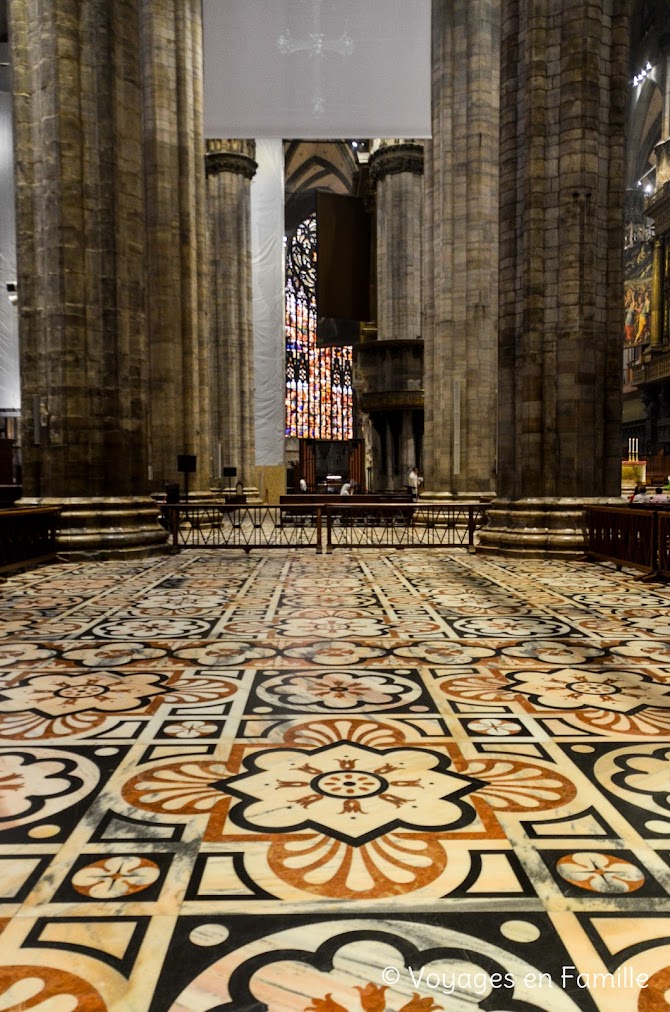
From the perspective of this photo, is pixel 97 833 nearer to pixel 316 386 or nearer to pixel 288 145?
pixel 288 145

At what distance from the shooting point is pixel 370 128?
41.8 ft

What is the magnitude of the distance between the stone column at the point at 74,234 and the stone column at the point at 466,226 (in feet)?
20.2

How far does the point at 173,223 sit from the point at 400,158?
11.1 metres

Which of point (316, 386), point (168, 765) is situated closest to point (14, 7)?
point (168, 765)

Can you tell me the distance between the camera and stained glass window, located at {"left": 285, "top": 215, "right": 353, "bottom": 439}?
43031 mm

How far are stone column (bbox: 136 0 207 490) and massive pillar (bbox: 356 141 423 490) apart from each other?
8.19 meters

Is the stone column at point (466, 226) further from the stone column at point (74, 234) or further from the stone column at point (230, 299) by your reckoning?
the stone column at point (230, 299)

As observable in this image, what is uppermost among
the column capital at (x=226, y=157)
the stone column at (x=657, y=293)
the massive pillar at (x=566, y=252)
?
the column capital at (x=226, y=157)

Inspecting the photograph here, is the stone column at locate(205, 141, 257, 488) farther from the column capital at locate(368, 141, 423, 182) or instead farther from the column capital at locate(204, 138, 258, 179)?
the column capital at locate(368, 141, 423, 182)

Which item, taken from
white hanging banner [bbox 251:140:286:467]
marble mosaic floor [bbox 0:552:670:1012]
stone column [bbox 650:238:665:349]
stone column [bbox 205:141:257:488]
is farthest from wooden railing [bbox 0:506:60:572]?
stone column [bbox 650:238:665:349]

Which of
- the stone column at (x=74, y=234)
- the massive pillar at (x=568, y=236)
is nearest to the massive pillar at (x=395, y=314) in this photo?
the massive pillar at (x=568, y=236)

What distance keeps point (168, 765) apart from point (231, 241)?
2027 centimetres

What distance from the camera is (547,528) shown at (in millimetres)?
8352

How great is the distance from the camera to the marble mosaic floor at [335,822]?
1283 mm
